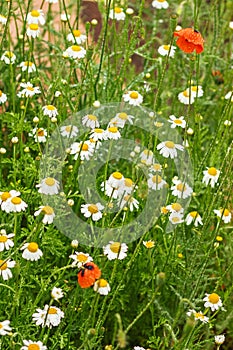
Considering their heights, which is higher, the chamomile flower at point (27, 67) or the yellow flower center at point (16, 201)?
the chamomile flower at point (27, 67)

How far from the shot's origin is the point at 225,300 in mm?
1595

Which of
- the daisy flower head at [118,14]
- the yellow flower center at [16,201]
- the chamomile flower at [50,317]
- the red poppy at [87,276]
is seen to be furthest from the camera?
the daisy flower head at [118,14]

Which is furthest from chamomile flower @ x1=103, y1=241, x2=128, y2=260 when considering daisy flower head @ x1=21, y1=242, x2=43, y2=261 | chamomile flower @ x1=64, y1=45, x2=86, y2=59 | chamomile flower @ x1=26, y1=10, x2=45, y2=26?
chamomile flower @ x1=26, y1=10, x2=45, y2=26

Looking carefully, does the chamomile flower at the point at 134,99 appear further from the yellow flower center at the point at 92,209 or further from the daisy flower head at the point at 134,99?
the yellow flower center at the point at 92,209

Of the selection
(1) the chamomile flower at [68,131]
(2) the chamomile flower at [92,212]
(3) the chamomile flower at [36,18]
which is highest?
(3) the chamomile flower at [36,18]

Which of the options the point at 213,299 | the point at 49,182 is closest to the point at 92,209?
the point at 49,182

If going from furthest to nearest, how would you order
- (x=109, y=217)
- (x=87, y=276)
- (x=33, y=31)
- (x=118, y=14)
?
1. (x=118, y=14)
2. (x=33, y=31)
3. (x=109, y=217)
4. (x=87, y=276)

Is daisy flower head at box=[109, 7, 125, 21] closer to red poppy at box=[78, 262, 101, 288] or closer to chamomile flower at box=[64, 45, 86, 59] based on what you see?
chamomile flower at box=[64, 45, 86, 59]

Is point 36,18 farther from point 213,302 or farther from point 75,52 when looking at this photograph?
point 213,302

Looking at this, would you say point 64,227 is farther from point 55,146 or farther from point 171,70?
point 171,70

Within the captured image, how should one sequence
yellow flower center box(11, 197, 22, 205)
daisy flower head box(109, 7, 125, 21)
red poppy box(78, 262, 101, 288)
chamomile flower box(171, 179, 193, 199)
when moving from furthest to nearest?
daisy flower head box(109, 7, 125, 21), chamomile flower box(171, 179, 193, 199), yellow flower center box(11, 197, 22, 205), red poppy box(78, 262, 101, 288)

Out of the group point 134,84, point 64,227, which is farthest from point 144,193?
point 134,84

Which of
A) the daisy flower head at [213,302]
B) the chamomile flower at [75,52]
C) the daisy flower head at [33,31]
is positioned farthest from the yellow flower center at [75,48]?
the daisy flower head at [213,302]

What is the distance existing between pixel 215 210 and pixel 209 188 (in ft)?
0.23
